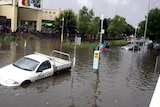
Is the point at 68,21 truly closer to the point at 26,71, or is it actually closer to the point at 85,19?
the point at 85,19

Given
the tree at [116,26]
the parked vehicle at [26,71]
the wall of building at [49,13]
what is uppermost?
the wall of building at [49,13]

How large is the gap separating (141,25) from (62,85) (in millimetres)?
41983

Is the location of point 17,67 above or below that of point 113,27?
below

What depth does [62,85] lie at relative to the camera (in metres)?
13.1

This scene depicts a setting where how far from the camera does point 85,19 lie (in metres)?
48.9

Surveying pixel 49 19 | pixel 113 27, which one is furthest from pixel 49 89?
pixel 49 19

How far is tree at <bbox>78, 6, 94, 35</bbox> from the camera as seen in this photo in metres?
48.9

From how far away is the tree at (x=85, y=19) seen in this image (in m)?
48.9

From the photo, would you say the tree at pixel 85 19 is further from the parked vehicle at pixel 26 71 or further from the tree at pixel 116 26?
the parked vehicle at pixel 26 71

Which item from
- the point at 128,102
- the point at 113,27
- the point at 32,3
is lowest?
the point at 128,102

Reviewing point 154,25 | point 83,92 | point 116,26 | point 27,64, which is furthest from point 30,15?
point 83,92

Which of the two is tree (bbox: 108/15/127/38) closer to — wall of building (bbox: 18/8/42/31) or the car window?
wall of building (bbox: 18/8/42/31)

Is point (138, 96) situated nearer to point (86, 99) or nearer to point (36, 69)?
point (86, 99)

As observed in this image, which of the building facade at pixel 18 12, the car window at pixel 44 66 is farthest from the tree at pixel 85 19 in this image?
the car window at pixel 44 66
